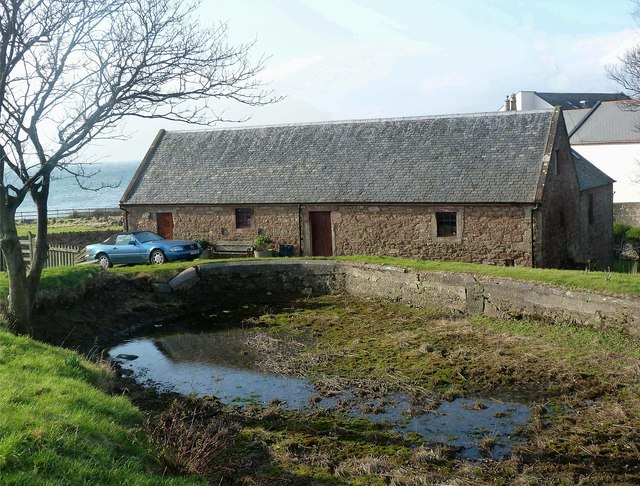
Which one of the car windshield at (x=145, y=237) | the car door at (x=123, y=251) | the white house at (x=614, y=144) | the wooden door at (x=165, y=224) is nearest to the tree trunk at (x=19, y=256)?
the car door at (x=123, y=251)

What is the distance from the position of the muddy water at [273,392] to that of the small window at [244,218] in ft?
34.7

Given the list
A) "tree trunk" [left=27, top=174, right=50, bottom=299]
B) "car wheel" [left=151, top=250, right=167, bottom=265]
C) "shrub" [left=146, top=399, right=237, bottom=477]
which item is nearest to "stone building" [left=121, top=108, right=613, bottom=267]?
"car wheel" [left=151, top=250, right=167, bottom=265]

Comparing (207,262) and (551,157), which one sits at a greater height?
A: (551,157)

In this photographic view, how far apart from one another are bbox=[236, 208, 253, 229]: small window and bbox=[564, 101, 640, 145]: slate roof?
1188 inches

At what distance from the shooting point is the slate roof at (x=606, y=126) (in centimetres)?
4766

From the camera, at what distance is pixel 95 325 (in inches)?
755

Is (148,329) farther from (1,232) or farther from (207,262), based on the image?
(1,232)

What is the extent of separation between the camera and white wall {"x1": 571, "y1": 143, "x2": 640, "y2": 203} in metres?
47.5

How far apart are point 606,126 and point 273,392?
1698 inches

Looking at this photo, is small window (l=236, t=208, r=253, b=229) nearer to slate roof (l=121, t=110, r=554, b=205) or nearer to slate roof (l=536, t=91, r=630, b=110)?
slate roof (l=121, t=110, r=554, b=205)

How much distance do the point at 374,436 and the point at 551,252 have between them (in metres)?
16.1

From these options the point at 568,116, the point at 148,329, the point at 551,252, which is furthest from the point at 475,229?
the point at 568,116

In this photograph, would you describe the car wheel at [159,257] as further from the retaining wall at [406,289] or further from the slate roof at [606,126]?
the slate roof at [606,126]

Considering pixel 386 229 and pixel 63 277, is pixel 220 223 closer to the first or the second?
pixel 386 229
